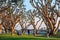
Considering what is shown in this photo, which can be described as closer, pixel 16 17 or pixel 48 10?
pixel 48 10

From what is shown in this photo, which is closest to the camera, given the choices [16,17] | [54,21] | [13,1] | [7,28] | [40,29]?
[54,21]

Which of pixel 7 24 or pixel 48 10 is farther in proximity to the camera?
pixel 7 24

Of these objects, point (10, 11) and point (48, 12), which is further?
point (10, 11)

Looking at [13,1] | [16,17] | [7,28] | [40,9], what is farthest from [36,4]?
[7,28]

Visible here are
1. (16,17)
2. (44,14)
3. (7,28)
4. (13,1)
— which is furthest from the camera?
(7,28)

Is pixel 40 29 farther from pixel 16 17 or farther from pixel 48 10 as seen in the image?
pixel 48 10

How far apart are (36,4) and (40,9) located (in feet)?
3.21

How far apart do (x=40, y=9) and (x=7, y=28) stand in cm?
1965

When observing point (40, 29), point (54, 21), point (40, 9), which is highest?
point (40, 9)

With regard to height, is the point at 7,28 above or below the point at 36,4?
below

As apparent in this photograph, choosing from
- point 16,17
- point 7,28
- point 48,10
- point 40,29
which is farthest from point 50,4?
point 40,29

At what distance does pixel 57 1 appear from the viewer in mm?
29609

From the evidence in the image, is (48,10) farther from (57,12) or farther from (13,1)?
(13,1)

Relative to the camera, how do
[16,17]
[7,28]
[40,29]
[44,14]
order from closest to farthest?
[44,14] → [16,17] → [7,28] → [40,29]
